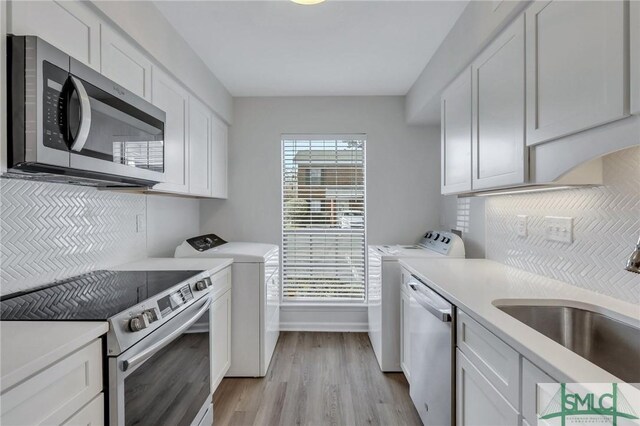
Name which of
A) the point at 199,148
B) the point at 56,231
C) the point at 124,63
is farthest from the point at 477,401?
the point at 199,148

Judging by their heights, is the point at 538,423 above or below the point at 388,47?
below

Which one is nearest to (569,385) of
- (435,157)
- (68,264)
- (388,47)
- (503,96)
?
(503,96)

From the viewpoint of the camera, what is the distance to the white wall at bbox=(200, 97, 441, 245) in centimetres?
344

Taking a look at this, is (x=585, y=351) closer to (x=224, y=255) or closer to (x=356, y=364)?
(x=356, y=364)

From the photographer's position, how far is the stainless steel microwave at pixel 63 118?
1.05m

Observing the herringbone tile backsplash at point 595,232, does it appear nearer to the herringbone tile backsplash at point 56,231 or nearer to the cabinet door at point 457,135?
the cabinet door at point 457,135

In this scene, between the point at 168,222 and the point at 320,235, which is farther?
the point at 320,235

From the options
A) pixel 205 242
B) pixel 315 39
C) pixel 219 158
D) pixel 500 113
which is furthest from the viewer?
pixel 219 158

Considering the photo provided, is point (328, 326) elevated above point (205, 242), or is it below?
below

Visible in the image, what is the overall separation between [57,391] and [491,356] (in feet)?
4.46

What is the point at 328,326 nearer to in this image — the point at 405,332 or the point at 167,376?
the point at 405,332

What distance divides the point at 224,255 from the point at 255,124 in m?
1.52

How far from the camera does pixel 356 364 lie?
2820 millimetres

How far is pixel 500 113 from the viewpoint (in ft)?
5.28
